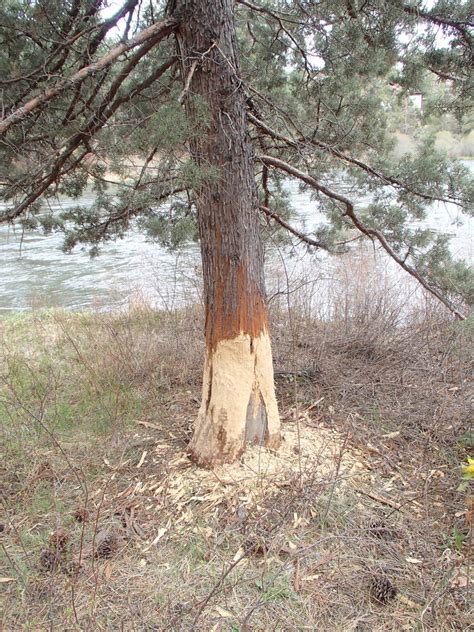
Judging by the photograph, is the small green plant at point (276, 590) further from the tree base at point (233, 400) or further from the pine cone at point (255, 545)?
the tree base at point (233, 400)

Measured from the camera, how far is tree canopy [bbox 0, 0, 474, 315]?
2.50 metres

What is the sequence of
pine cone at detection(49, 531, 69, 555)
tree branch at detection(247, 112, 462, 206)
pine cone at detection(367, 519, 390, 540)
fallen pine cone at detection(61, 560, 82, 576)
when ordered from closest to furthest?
1. fallen pine cone at detection(61, 560, 82, 576)
2. pine cone at detection(49, 531, 69, 555)
3. pine cone at detection(367, 519, 390, 540)
4. tree branch at detection(247, 112, 462, 206)

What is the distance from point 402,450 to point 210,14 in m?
2.95

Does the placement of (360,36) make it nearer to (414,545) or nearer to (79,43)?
(79,43)

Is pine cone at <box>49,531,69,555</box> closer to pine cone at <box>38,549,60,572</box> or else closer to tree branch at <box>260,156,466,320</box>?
pine cone at <box>38,549,60,572</box>

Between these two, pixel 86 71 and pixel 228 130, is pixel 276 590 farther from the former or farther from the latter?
pixel 86 71

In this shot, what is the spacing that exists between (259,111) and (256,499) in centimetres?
244

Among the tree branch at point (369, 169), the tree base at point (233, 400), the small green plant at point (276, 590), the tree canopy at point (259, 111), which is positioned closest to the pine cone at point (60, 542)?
the tree base at point (233, 400)

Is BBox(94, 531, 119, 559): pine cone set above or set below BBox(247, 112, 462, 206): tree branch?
below

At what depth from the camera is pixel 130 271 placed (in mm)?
10109

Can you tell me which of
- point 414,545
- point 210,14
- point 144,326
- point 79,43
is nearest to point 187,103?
point 210,14

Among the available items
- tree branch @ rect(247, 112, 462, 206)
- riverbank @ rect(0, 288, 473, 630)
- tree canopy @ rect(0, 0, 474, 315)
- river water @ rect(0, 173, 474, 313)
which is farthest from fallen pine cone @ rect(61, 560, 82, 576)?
river water @ rect(0, 173, 474, 313)

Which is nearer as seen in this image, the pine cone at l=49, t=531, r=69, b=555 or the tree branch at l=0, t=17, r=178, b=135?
the tree branch at l=0, t=17, r=178, b=135

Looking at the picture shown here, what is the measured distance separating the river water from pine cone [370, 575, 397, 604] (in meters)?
3.72
